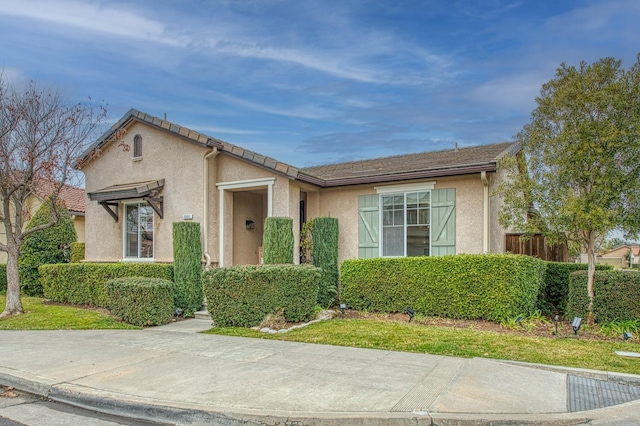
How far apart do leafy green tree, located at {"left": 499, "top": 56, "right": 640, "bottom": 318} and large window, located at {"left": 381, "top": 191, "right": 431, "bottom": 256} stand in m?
2.36

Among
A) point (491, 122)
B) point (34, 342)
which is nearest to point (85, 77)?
point (34, 342)

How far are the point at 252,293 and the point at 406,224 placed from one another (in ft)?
15.9

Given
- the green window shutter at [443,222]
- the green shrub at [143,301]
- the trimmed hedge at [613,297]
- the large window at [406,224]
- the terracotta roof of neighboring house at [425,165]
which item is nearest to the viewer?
the trimmed hedge at [613,297]

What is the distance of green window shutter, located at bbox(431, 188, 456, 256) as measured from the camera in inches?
455

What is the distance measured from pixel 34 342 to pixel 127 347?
2.12 metres

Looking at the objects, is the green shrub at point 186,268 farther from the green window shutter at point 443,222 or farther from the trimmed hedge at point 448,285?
the green window shutter at point 443,222

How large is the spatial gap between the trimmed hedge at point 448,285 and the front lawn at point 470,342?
59cm

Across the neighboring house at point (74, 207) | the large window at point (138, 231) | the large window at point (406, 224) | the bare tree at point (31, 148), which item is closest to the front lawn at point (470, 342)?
the large window at point (406, 224)

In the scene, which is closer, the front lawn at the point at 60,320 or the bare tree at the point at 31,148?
the front lawn at the point at 60,320

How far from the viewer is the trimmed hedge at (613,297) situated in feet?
28.9

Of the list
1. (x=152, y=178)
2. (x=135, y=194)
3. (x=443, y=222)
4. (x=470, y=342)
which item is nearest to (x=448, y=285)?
(x=443, y=222)

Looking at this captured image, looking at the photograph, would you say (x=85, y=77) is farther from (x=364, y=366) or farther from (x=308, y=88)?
(x=364, y=366)

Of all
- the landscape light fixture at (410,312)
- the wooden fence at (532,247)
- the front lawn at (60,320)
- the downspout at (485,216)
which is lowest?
the front lawn at (60,320)

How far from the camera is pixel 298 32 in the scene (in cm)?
1231
